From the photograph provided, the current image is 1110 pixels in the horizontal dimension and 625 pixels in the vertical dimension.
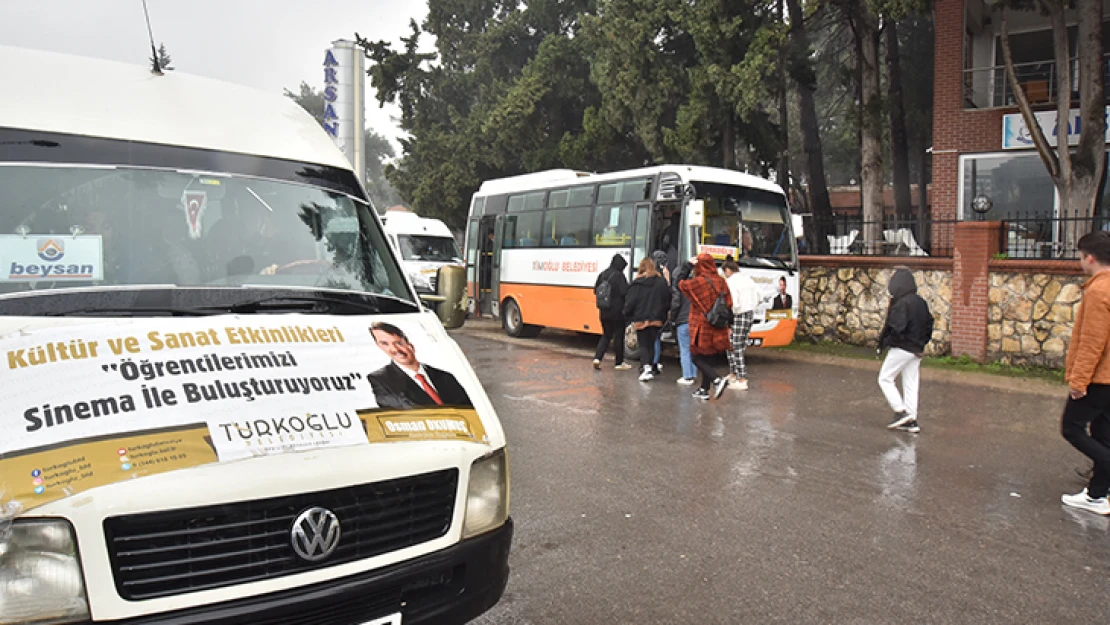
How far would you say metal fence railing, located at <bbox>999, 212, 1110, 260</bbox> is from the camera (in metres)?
11.7

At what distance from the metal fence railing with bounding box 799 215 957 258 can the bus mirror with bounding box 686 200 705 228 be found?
3447 mm

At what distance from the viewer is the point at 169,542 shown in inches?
93.1

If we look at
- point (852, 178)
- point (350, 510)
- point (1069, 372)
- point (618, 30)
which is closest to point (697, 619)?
point (350, 510)

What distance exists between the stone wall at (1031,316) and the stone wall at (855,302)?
79cm

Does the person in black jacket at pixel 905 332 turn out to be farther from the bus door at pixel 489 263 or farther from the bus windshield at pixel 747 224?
the bus door at pixel 489 263

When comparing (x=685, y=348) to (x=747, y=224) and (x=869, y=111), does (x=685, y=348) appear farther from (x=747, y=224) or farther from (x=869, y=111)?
(x=869, y=111)

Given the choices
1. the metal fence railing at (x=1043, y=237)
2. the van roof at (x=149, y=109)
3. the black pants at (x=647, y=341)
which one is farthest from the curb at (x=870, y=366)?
the van roof at (x=149, y=109)

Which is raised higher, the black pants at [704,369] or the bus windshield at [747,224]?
the bus windshield at [747,224]

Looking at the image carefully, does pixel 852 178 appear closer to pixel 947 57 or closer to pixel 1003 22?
pixel 947 57

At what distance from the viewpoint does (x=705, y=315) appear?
9547 mm

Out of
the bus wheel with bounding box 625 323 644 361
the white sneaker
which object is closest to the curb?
the bus wheel with bounding box 625 323 644 361

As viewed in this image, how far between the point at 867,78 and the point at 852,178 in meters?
33.6

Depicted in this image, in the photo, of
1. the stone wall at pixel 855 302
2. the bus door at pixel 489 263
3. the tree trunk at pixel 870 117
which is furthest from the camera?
the bus door at pixel 489 263

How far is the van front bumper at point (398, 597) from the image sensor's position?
94.3 inches
